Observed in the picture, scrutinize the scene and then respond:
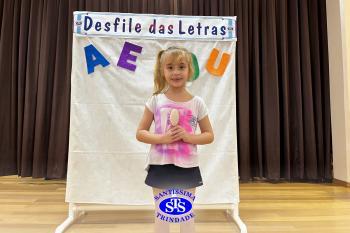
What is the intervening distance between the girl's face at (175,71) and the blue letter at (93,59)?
2.69 feet

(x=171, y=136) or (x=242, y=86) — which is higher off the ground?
(x=242, y=86)

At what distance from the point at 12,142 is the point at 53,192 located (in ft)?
2.47

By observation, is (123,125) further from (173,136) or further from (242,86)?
(242,86)

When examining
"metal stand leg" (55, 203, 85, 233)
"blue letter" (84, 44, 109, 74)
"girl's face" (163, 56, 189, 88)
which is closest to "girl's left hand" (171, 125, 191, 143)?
"girl's face" (163, 56, 189, 88)

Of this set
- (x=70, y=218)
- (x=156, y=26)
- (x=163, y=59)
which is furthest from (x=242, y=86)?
(x=163, y=59)

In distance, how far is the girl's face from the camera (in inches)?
36.8

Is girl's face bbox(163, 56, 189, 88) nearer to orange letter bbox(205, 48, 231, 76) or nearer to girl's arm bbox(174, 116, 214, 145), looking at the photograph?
girl's arm bbox(174, 116, 214, 145)

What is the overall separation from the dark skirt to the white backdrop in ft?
2.47

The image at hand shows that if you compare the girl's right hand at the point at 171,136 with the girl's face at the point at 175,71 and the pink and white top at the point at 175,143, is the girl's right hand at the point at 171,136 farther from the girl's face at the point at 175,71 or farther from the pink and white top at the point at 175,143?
the girl's face at the point at 175,71

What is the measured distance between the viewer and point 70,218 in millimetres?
1743

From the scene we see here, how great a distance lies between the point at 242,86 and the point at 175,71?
220 centimetres

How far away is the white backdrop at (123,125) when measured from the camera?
1.65m

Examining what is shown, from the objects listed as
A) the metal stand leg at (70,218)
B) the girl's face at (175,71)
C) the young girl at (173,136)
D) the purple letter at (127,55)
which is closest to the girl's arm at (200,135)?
the young girl at (173,136)

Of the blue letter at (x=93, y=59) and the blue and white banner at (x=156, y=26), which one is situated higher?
the blue and white banner at (x=156, y=26)
